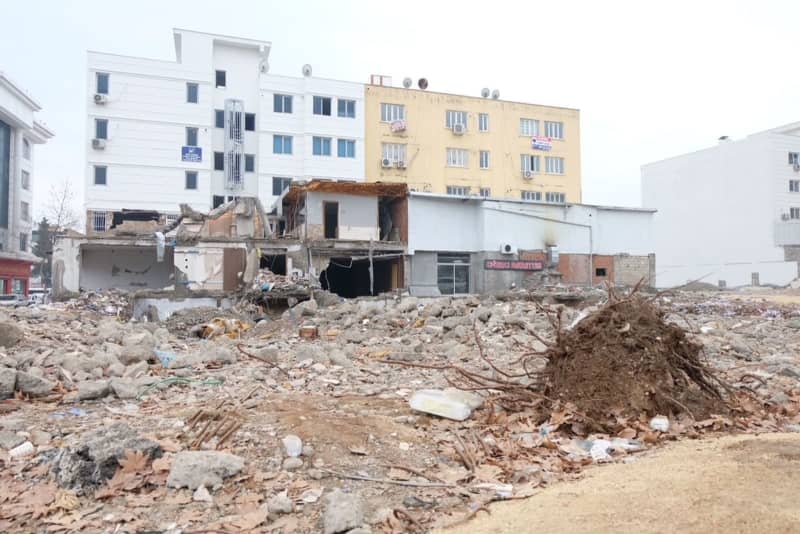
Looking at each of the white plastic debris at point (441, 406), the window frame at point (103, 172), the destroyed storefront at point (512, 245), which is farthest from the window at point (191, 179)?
the white plastic debris at point (441, 406)

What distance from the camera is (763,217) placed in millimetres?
42156

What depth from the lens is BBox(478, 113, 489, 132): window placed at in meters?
39.4

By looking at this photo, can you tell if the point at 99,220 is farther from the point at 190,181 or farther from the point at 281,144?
the point at 281,144

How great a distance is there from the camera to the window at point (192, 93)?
3400 centimetres

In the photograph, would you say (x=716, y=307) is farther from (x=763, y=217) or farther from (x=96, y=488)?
(x=763, y=217)

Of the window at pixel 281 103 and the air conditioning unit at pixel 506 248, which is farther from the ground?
the window at pixel 281 103

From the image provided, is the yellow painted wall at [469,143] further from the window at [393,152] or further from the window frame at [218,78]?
the window frame at [218,78]

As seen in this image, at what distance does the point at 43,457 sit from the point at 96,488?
0.92m

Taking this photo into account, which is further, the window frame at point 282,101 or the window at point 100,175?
the window frame at point 282,101

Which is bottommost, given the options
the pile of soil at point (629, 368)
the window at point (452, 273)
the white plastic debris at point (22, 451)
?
the white plastic debris at point (22, 451)

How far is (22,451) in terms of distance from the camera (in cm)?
465

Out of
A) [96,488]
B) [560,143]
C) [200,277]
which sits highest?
[560,143]

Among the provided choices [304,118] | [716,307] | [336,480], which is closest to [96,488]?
[336,480]

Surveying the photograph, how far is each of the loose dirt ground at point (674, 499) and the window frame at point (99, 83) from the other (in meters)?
35.3
